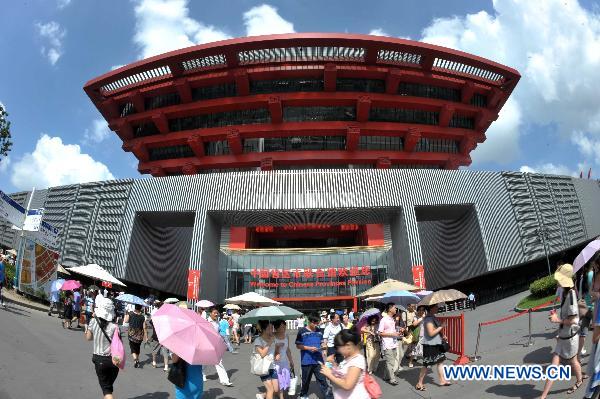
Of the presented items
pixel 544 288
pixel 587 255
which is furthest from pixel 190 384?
pixel 544 288

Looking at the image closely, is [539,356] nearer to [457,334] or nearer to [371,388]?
[457,334]

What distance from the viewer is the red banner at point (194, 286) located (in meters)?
28.0

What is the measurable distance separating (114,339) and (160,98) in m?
36.3

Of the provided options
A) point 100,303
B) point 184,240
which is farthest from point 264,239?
point 100,303

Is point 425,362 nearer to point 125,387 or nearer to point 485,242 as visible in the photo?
point 125,387

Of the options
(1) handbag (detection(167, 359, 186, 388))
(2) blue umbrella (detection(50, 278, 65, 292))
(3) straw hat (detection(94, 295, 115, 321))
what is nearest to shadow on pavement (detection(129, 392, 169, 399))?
(3) straw hat (detection(94, 295, 115, 321))

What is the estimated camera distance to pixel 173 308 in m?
5.45

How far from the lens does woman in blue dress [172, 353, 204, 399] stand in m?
5.25

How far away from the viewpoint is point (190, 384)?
5.27 metres

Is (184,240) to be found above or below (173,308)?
above

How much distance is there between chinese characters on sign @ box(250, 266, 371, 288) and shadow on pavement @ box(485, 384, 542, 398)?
29026 mm

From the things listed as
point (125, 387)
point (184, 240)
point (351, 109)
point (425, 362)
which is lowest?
point (125, 387)

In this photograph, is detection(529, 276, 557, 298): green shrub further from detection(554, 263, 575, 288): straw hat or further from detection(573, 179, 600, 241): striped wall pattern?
detection(554, 263, 575, 288): straw hat

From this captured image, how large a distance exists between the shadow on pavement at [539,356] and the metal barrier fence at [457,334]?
1421 millimetres
